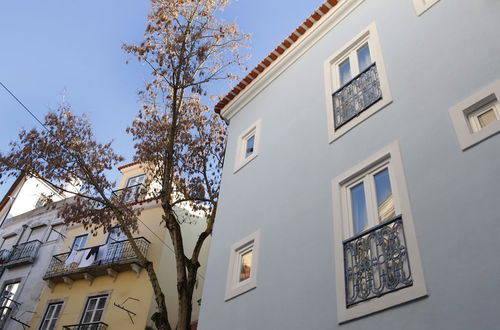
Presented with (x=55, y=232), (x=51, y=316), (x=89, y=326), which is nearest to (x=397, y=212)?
(x=89, y=326)

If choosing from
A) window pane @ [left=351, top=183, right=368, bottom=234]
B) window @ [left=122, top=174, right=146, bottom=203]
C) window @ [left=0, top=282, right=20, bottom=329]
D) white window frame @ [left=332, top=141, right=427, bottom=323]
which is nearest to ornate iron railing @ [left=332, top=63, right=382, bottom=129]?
white window frame @ [left=332, top=141, right=427, bottom=323]

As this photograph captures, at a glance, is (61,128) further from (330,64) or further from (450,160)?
(450,160)

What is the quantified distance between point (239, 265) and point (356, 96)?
3.56 metres

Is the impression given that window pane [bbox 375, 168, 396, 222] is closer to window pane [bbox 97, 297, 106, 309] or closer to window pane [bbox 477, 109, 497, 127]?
window pane [bbox 477, 109, 497, 127]

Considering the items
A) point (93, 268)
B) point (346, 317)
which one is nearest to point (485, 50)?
point (346, 317)

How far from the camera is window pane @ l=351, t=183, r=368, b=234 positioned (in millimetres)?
6160

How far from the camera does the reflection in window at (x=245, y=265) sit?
26.2ft

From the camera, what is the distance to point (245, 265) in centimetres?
819

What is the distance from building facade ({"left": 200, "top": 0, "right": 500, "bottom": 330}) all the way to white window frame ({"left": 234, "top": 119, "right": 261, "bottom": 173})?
0.12 meters

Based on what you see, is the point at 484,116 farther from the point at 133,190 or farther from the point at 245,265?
the point at 133,190

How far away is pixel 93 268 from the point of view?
1888 centimetres

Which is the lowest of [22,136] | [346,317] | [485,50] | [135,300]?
[346,317]

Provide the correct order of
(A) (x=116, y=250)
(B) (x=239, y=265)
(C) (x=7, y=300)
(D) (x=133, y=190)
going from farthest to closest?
(D) (x=133, y=190) < (C) (x=7, y=300) < (A) (x=116, y=250) < (B) (x=239, y=265)

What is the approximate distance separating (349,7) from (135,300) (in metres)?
13.1
